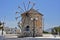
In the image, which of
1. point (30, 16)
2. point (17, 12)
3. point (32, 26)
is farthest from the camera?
point (32, 26)

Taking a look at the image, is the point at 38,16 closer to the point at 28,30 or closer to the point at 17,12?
the point at 28,30

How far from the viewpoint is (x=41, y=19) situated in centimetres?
3403

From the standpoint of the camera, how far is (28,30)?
3369 centimetres

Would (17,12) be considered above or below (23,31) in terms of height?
above

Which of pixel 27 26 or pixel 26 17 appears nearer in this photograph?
pixel 26 17

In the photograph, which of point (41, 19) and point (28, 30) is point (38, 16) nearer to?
point (41, 19)

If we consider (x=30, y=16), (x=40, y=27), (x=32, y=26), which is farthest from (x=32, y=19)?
(x=40, y=27)

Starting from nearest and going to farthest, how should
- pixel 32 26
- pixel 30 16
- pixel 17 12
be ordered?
pixel 17 12 < pixel 30 16 < pixel 32 26

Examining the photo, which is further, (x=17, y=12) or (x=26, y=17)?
(x=26, y=17)

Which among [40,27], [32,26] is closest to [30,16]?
[32,26]

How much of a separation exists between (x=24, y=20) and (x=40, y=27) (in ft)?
15.8

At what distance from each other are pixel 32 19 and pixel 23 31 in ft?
13.6

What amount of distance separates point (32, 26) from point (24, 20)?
2.51 m

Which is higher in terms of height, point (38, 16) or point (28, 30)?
point (38, 16)
